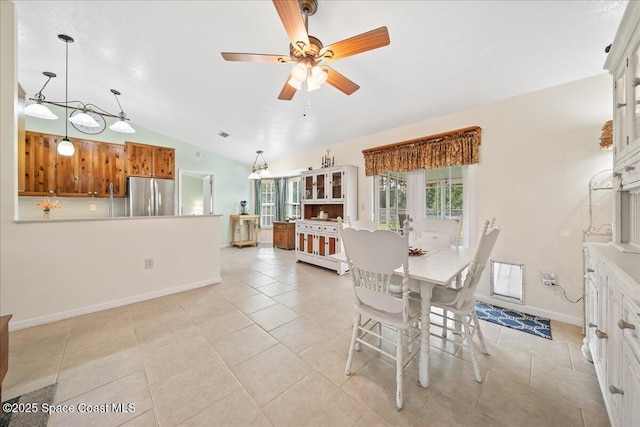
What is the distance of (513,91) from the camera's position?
258 centimetres

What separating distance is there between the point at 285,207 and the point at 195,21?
16.4 feet

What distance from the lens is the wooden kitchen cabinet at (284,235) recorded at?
21.0ft

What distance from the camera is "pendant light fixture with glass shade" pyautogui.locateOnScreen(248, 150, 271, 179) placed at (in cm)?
545

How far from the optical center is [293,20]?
143 centimetres

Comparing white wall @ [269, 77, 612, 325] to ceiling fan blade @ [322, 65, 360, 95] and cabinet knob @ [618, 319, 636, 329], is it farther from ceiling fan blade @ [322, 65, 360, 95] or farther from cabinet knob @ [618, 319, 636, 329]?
cabinet knob @ [618, 319, 636, 329]

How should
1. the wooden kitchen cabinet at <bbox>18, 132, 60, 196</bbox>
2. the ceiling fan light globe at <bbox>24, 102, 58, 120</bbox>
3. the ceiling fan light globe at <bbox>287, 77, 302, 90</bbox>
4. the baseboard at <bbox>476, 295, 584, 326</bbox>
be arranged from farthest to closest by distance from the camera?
the wooden kitchen cabinet at <bbox>18, 132, 60, 196</bbox> → the ceiling fan light globe at <bbox>24, 102, 58, 120</bbox> → the baseboard at <bbox>476, 295, 584, 326</bbox> → the ceiling fan light globe at <bbox>287, 77, 302, 90</bbox>

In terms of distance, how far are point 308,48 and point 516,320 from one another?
132 inches

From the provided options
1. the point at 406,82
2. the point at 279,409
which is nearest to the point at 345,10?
the point at 406,82

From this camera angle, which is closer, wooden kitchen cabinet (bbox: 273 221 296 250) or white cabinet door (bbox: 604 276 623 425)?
white cabinet door (bbox: 604 276 623 425)

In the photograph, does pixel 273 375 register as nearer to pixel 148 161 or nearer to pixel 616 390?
pixel 616 390

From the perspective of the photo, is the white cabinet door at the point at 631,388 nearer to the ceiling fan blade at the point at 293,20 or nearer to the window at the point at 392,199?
the ceiling fan blade at the point at 293,20

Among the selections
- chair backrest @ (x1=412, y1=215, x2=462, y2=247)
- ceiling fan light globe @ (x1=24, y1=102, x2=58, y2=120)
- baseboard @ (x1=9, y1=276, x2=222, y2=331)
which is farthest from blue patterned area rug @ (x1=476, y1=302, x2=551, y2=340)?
ceiling fan light globe @ (x1=24, y1=102, x2=58, y2=120)

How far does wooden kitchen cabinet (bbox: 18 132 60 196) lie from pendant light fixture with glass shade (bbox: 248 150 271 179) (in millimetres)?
3371

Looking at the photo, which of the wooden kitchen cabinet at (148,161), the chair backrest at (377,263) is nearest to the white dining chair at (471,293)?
the chair backrest at (377,263)
